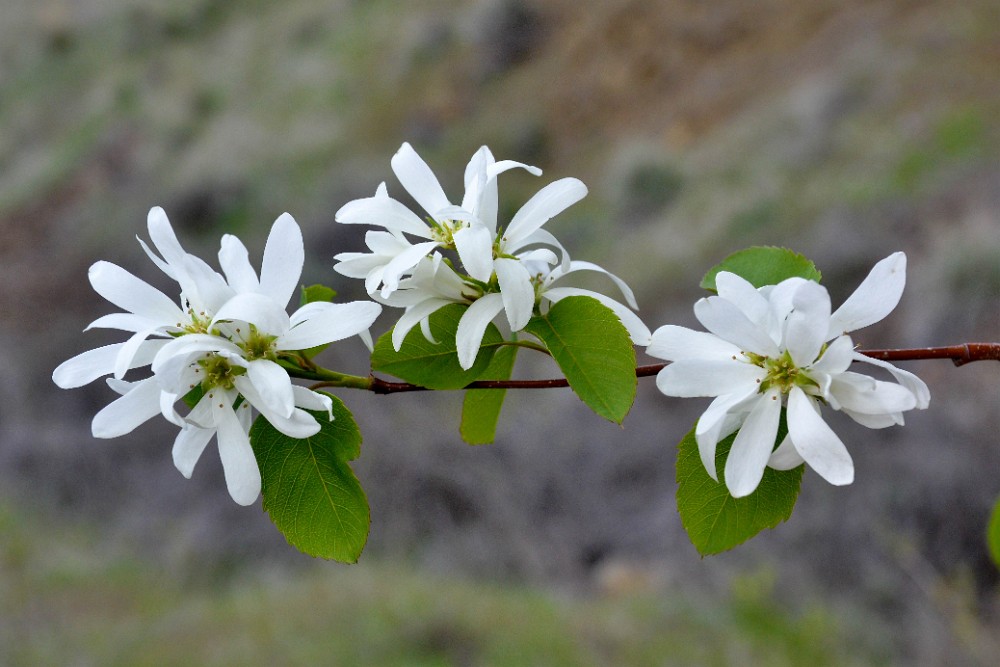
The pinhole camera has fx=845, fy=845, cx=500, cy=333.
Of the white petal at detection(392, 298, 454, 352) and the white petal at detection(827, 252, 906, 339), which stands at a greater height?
the white petal at detection(392, 298, 454, 352)

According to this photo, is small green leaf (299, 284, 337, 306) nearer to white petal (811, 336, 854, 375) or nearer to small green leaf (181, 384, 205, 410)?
small green leaf (181, 384, 205, 410)

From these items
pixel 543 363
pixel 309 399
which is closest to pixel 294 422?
pixel 309 399

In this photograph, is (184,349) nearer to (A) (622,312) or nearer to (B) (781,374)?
(A) (622,312)

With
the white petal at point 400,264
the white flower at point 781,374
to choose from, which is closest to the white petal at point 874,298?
the white flower at point 781,374

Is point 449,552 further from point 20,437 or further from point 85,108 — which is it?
point 85,108

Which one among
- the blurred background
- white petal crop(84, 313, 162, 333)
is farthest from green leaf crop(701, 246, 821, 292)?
the blurred background

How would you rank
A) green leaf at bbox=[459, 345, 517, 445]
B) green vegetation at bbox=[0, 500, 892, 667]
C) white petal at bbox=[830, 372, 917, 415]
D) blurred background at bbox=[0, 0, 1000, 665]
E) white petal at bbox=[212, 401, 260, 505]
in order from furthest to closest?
blurred background at bbox=[0, 0, 1000, 665], green vegetation at bbox=[0, 500, 892, 667], green leaf at bbox=[459, 345, 517, 445], white petal at bbox=[212, 401, 260, 505], white petal at bbox=[830, 372, 917, 415]
